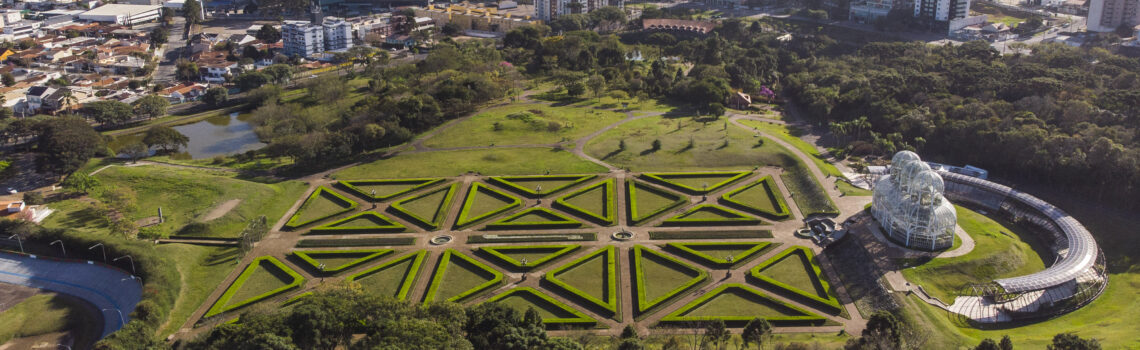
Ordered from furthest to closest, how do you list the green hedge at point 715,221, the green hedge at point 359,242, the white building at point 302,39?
1. the white building at point 302,39
2. the green hedge at point 715,221
3. the green hedge at point 359,242

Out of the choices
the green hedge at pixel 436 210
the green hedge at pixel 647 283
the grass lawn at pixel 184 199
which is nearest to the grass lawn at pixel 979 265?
the green hedge at pixel 647 283

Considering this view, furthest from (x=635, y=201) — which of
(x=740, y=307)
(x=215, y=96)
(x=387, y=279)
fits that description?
(x=215, y=96)

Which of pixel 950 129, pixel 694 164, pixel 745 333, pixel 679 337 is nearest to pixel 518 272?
pixel 679 337

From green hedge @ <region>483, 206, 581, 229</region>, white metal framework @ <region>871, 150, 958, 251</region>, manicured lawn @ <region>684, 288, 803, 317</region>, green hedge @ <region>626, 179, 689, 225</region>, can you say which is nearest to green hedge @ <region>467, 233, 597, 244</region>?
green hedge @ <region>483, 206, 581, 229</region>

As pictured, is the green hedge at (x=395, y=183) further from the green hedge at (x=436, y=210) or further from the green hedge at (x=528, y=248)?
the green hedge at (x=528, y=248)

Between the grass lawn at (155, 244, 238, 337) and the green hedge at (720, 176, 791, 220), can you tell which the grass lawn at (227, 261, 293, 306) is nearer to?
the grass lawn at (155, 244, 238, 337)
